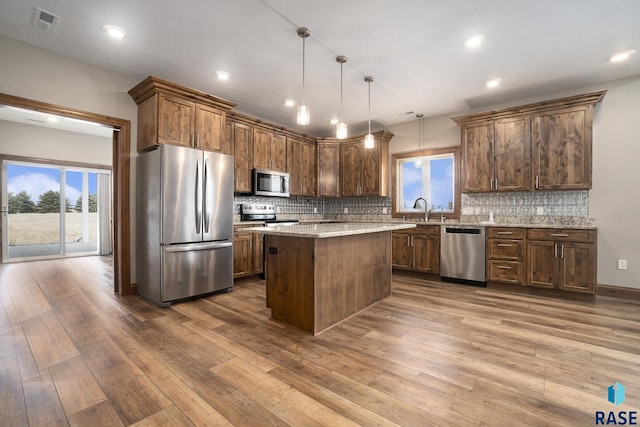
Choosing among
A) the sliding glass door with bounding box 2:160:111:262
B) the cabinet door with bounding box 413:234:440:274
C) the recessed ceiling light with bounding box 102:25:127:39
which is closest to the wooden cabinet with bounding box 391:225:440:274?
the cabinet door with bounding box 413:234:440:274

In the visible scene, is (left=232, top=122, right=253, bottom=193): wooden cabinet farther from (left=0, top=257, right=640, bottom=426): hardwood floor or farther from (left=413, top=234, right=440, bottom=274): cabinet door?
(left=413, top=234, right=440, bottom=274): cabinet door

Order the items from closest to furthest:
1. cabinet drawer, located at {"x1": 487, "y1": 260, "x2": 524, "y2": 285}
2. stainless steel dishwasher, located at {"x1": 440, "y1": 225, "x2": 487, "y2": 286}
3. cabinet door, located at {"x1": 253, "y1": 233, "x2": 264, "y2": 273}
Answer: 1. cabinet drawer, located at {"x1": 487, "y1": 260, "x2": 524, "y2": 285}
2. stainless steel dishwasher, located at {"x1": 440, "y1": 225, "x2": 487, "y2": 286}
3. cabinet door, located at {"x1": 253, "y1": 233, "x2": 264, "y2": 273}

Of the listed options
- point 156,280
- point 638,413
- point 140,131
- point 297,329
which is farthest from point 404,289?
point 140,131

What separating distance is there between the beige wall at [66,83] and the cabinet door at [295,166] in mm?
2608

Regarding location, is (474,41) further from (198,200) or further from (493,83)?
(198,200)

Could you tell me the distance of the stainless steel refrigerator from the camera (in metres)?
3.34

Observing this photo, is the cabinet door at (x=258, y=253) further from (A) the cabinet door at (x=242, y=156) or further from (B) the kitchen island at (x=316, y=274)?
(B) the kitchen island at (x=316, y=274)

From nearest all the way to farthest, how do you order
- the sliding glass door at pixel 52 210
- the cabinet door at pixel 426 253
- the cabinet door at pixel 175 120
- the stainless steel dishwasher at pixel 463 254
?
1. the cabinet door at pixel 175 120
2. the stainless steel dishwasher at pixel 463 254
3. the cabinet door at pixel 426 253
4. the sliding glass door at pixel 52 210

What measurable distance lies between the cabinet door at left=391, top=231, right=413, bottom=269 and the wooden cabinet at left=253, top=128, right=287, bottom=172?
8.25 ft

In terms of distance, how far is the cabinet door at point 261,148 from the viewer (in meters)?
4.98

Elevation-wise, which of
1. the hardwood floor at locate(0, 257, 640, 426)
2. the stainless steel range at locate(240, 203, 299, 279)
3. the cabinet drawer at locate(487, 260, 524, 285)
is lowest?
the hardwood floor at locate(0, 257, 640, 426)

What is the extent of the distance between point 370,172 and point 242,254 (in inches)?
118

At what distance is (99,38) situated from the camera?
294 centimetres

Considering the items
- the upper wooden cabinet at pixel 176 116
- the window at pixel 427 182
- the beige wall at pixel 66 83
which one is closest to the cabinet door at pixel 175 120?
the upper wooden cabinet at pixel 176 116
